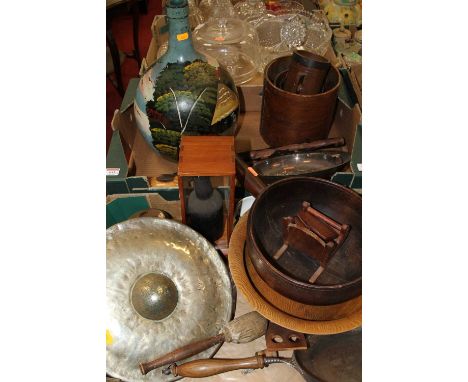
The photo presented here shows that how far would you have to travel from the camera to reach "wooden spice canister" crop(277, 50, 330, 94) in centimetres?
104

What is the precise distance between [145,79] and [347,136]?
2.13 ft

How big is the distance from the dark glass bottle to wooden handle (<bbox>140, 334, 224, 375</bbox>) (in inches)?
10.7

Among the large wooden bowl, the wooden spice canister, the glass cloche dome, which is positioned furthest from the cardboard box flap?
the large wooden bowl

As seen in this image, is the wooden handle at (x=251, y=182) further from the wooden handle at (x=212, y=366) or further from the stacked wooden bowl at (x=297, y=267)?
the wooden handle at (x=212, y=366)

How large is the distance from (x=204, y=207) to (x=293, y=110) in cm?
41

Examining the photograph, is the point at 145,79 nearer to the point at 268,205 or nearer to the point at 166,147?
the point at 166,147

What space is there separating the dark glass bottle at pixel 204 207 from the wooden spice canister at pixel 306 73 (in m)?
0.43

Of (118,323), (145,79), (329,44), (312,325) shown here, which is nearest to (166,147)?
(145,79)

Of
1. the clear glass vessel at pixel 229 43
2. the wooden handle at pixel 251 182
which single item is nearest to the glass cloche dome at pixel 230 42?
the clear glass vessel at pixel 229 43

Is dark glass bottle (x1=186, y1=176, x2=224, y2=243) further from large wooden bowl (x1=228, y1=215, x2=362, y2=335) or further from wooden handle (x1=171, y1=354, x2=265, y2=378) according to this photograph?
wooden handle (x1=171, y1=354, x2=265, y2=378)

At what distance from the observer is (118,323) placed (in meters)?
0.71

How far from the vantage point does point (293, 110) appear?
42.1 inches

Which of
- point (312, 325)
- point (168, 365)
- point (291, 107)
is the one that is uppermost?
point (291, 107)

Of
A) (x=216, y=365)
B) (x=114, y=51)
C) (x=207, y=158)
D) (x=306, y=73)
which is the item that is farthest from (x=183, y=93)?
(x=114, y=51)
